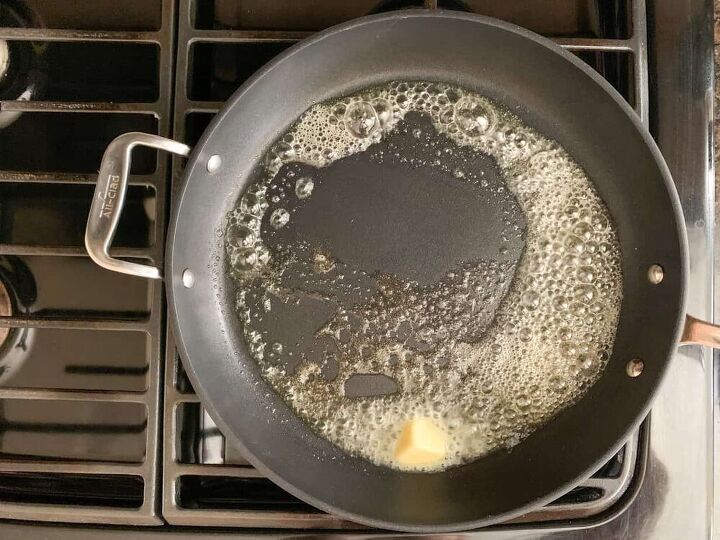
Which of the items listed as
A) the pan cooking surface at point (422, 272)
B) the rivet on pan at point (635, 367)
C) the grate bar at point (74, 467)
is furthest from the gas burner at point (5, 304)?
the rivet on pan at point (635, 367)

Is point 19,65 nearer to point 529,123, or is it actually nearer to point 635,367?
point 529,123

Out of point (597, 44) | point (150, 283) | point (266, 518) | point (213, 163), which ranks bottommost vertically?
point (266, 518)

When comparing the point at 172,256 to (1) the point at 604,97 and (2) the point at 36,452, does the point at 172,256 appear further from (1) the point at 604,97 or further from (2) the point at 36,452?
(1) the point at 604,97

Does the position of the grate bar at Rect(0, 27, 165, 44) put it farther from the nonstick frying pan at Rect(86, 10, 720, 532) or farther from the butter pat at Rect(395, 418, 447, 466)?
the butter pat at Rect(395, 418, 447, 466)

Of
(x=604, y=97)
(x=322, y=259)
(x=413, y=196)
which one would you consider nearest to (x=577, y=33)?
(x=604, y=97)

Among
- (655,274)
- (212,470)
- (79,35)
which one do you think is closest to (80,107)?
(79,35)

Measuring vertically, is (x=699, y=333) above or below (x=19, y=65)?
below
